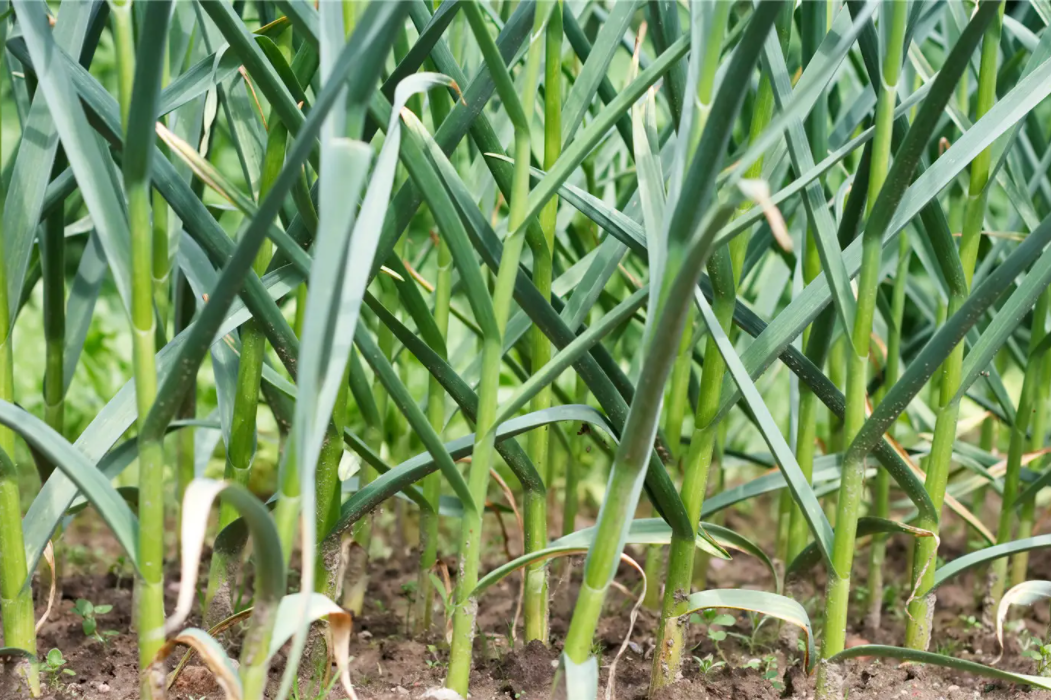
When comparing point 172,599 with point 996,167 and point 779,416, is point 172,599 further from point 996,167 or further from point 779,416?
point 779,416

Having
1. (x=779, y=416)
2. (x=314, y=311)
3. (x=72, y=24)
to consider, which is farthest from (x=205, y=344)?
(x=779, y=416)

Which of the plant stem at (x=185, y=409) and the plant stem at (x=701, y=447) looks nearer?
the plant stem at (x=701, y=447)

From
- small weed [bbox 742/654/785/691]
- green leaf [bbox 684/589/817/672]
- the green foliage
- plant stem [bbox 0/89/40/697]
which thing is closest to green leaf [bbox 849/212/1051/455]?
the green foliage

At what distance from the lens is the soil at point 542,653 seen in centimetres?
68

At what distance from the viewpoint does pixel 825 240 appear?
57cm

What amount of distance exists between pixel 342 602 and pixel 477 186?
397 mm

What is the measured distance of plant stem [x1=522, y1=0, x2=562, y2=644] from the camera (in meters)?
0.64

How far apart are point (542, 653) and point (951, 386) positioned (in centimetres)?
36

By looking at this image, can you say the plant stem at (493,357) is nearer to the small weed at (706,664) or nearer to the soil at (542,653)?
the soil at (542,653)

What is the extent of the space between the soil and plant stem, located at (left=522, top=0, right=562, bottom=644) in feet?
0.11

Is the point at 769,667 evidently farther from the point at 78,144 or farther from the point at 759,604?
the point at 78,144

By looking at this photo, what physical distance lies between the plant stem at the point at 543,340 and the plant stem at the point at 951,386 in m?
0.28

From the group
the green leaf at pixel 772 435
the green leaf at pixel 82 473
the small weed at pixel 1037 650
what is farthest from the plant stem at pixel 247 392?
Answer: the small weed at pixel 1037 650

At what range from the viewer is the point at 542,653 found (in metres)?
0.71
